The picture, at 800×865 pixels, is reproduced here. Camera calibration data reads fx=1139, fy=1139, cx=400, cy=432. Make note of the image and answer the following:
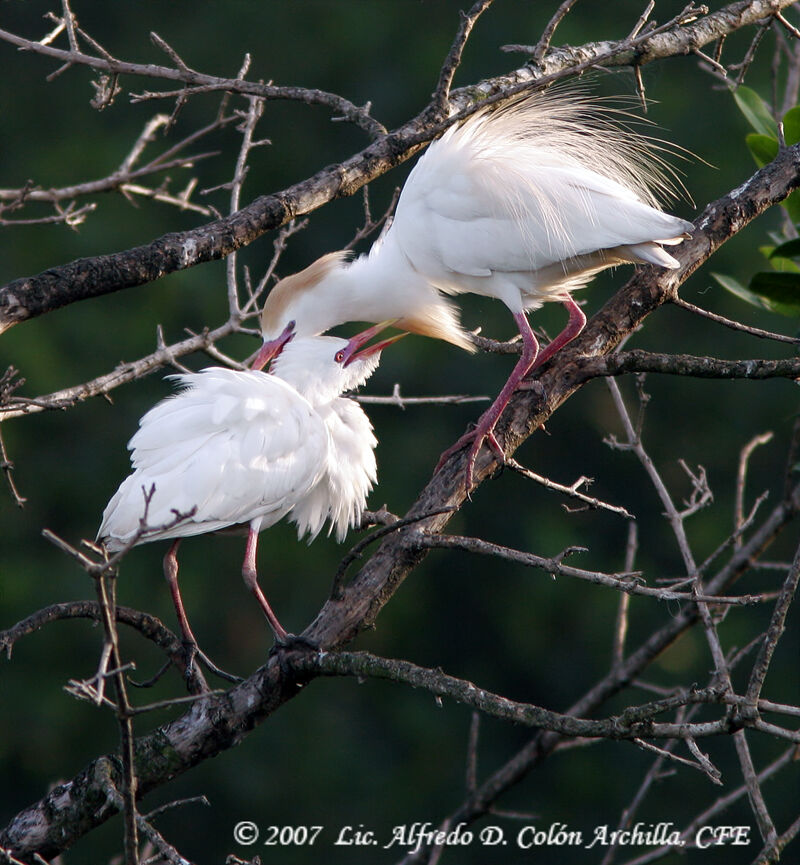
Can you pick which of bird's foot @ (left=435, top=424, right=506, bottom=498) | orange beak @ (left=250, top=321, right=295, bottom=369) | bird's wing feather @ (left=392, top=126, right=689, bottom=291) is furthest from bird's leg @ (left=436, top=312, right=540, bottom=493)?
orange beak @ (left=250, top=321, right=295, bottom=369)

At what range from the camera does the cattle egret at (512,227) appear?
2680mm

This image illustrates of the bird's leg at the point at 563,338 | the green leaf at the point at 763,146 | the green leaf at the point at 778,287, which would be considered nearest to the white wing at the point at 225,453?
the bird's leg at the point at 563,338

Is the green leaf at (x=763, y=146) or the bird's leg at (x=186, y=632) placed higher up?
the green leaf at (x=763, y=146)

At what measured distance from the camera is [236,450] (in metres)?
2.85

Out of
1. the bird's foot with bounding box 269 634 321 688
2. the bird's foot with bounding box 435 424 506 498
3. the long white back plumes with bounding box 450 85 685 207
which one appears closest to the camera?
the bird's foot with bounding box 269 634 321 688

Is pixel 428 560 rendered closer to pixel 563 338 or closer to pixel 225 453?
pixel 225 453

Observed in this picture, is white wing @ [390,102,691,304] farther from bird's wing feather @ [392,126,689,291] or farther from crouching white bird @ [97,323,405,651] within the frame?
crouching white bird @ [97,323,405,651]

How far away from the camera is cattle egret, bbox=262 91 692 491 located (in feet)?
8.79

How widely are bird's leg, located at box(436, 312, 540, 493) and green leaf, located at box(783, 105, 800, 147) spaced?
0.76 m

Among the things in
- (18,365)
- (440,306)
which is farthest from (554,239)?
(18,365)

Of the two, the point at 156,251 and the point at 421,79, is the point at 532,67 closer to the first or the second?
the point at 156,251

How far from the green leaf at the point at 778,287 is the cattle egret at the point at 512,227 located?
0.22 metres

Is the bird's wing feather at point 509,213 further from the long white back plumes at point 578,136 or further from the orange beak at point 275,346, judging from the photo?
the orange beak at point 275,346

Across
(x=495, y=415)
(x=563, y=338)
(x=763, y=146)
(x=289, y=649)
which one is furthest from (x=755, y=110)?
(x=289, y=649)
